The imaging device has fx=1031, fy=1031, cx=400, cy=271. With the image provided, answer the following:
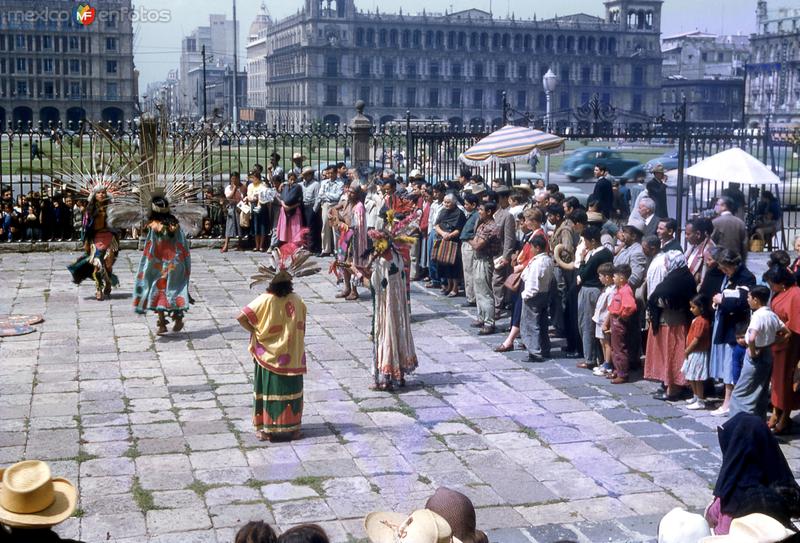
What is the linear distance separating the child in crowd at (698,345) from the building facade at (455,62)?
79.7 m

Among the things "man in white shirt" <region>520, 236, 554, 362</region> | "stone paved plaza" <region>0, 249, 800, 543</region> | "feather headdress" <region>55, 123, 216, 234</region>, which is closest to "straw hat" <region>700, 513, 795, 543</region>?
"stone paved plaza" <region>0, 249, 800, 543</region>

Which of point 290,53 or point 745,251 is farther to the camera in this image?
point 290,53

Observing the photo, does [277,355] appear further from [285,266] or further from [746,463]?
[746,463]

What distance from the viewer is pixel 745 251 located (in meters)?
9.87

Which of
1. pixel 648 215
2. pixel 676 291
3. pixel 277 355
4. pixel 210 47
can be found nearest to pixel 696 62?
pixel 210 47

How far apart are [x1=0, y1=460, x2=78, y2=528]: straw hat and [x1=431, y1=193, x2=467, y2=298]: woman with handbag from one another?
357 inches

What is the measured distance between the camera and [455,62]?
91.1 m

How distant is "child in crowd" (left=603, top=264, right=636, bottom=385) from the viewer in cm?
885

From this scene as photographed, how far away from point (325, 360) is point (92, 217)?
4015 mm

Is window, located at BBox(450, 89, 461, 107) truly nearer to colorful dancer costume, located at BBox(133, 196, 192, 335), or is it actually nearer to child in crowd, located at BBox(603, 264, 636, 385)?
colorful dancer costume, located at BBox(133, 196, 192, 335)

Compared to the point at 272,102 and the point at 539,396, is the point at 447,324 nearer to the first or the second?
the point at 539,396

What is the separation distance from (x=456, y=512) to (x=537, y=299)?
19.4 ft

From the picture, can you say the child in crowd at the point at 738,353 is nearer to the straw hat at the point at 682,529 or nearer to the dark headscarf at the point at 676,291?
the dark headscarf at the point at 676,291

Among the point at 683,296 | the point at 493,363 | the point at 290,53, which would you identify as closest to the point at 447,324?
the point at 493,363
